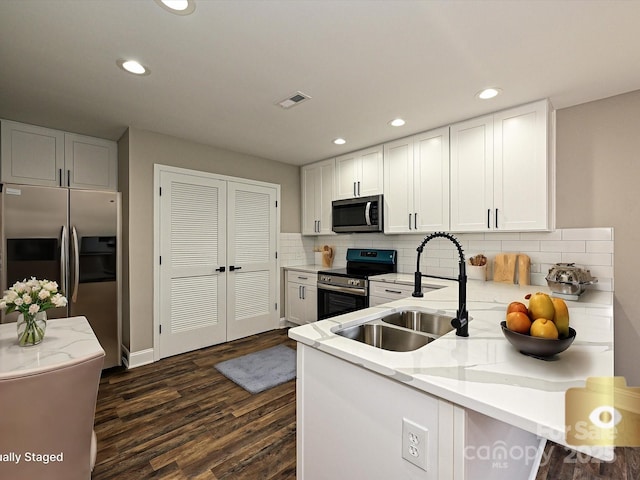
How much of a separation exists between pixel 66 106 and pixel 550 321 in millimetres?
3657

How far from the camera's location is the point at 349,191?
3926 millimetres

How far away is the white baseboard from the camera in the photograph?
3049 millimetres

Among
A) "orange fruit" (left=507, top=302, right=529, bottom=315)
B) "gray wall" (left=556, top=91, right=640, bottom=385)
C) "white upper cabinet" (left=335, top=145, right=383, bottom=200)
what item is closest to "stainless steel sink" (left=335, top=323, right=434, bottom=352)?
"orange fruit" (left=507, top=302, right=529, bottom=315)

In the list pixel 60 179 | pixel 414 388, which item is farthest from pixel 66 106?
pixel 414 388

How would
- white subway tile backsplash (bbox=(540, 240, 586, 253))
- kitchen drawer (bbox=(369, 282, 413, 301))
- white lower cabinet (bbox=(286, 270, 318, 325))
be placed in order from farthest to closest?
white lower cabinet (bbox=(286, 270, 318, 325))
kitchen drawer (bbox=(369, 282, 413, 301))
white subway tile backsplash (bbox=(540, 240, 586, 253))

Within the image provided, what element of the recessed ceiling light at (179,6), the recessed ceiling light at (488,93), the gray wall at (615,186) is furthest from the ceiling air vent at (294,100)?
the gray wall at (615,186)

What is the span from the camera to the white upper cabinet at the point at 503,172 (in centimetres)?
245

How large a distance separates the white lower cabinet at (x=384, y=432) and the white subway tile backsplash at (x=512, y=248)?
1.77 metres

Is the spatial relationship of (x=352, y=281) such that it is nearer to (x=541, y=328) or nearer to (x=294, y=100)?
(x=294, y=100)

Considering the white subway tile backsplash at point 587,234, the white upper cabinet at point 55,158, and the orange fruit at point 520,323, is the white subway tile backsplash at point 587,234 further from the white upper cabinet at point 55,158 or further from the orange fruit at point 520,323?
the white upper cabinet at point 55,158

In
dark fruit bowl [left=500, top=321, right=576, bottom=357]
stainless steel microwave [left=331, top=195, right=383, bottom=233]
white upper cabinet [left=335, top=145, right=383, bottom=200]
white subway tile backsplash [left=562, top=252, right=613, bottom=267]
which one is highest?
white upper cabinet [left=335, top=145, right=383, bottom=200]

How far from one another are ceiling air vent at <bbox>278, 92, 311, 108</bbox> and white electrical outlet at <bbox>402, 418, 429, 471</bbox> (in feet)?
7.50

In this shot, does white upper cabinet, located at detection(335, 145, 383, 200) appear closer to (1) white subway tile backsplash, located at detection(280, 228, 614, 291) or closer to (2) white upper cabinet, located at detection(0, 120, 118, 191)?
(1) white subway tile backsplash, located at detection(280, 228, 614, 291)

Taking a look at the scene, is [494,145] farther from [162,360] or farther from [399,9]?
[162,360]
